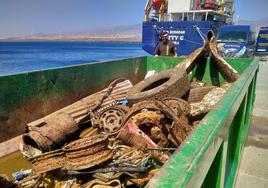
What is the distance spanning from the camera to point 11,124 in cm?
319

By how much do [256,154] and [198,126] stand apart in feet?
8.55

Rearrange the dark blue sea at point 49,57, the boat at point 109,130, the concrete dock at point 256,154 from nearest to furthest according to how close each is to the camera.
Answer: the boat at point 109,130 → the concrete dock at point 256,154 → the dark blue sea at point 49,57

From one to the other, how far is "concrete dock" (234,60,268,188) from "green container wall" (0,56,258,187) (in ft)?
0.73

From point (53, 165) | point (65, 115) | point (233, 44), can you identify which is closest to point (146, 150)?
point (53, 165)

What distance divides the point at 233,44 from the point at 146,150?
1182 centimetres

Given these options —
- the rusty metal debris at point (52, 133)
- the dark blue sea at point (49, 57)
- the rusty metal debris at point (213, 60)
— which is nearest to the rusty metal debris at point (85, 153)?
the rusty metal debris at point (52, 133)

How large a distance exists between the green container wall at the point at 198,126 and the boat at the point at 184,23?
11045 millimetres

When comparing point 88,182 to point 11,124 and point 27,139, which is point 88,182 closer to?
point 27,139

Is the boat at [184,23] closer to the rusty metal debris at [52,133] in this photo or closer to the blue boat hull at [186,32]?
the blue boat hull at [186,32]

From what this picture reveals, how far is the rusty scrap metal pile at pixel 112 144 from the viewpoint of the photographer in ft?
7.14

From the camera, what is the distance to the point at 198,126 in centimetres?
108

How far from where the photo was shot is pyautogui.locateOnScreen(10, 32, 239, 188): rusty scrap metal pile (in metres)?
2.18

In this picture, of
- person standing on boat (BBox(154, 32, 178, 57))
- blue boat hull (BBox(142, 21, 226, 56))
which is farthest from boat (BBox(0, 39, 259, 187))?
blue boat hull (BBox(142, 21, 226, 56))

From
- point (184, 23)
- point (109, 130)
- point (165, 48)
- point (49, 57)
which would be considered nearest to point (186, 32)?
point (184, 23)
